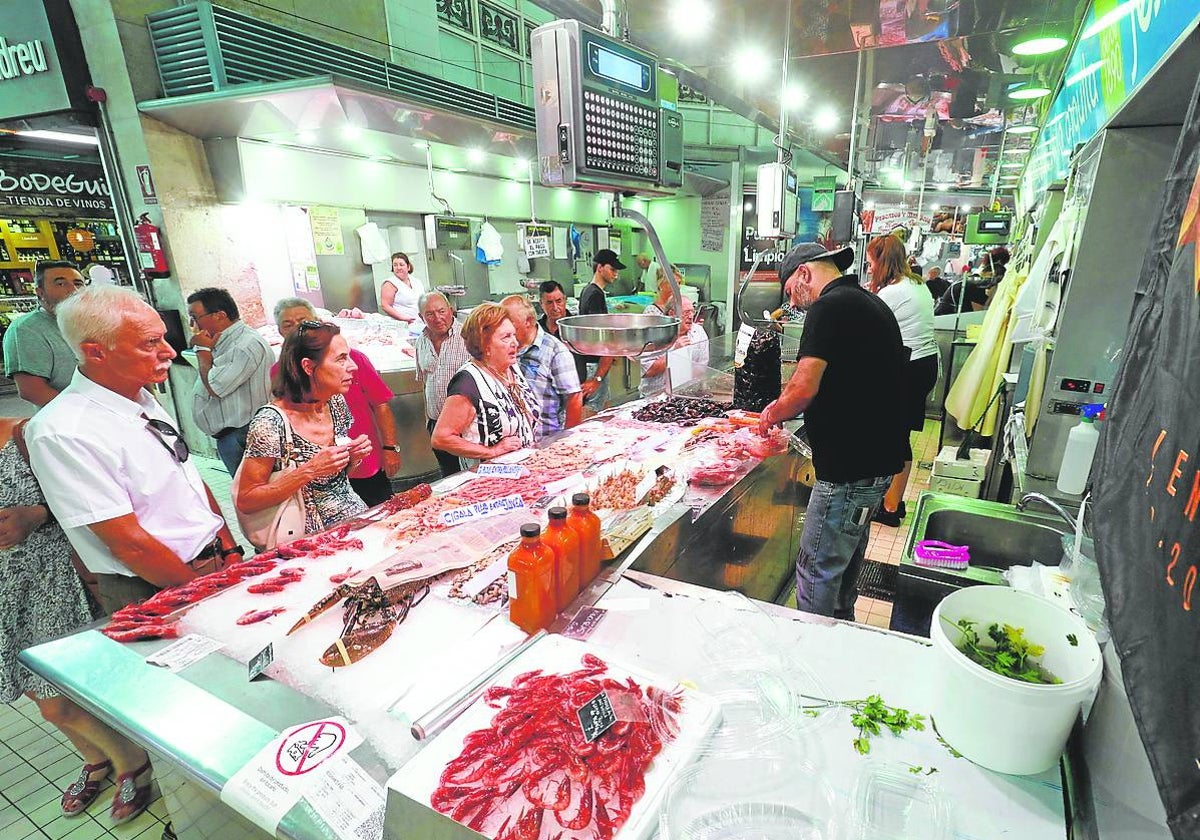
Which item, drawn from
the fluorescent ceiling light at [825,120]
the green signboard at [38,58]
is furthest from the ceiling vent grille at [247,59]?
the fluorescent ceiling light at [825,120]

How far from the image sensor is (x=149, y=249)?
528 centimetres

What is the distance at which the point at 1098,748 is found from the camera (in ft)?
3.33

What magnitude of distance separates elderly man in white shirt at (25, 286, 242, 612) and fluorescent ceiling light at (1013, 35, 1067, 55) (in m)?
5.83

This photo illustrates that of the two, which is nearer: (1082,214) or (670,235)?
(1082,214)

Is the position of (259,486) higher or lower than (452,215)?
lower

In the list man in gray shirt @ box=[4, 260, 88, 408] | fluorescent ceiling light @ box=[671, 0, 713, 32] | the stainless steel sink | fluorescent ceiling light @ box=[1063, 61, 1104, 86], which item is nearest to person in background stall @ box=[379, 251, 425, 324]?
man in gray shirt @ box=[4, 260, 88, 408]

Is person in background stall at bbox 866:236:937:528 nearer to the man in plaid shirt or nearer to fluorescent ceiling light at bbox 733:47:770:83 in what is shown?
fluorescent ceiling light at bbox 733:47:770:83

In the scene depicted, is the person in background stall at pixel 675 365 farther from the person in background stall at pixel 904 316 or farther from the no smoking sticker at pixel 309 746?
the no smoking sticker at pixel 309 746

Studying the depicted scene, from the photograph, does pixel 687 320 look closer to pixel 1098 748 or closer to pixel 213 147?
pixel 1098 748

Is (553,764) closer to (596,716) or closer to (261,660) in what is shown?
(596,716)

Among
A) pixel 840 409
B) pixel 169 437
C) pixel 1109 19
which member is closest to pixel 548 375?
pixel 840 409

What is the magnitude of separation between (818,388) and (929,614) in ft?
3.58

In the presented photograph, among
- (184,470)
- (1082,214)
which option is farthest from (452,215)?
(1082,214)

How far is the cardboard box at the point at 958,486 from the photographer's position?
4.28 m
